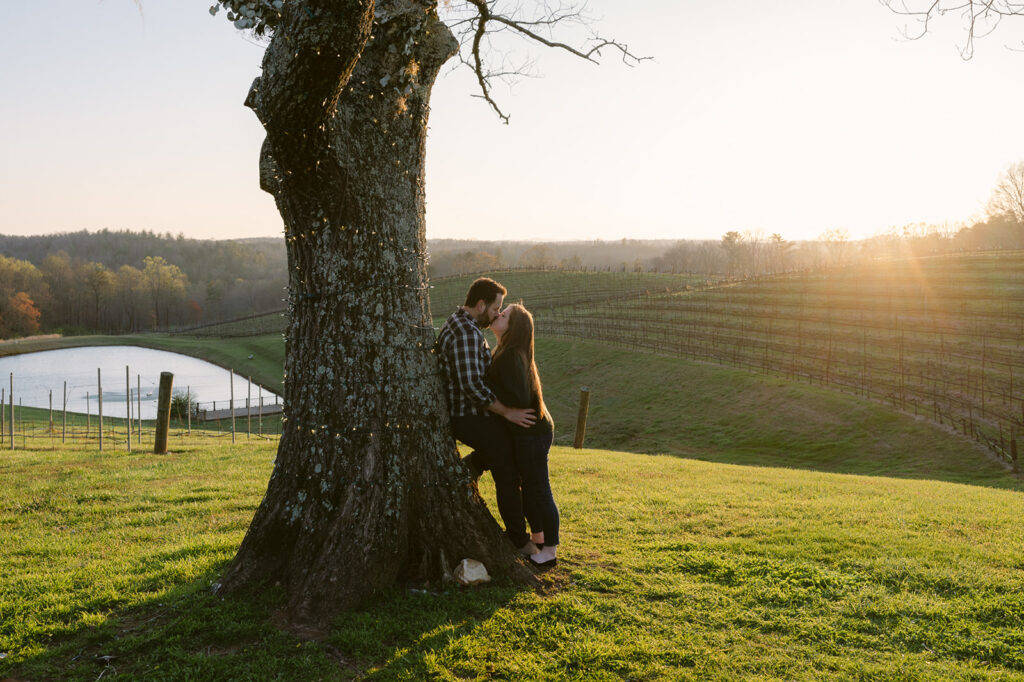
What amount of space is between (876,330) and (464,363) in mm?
38956

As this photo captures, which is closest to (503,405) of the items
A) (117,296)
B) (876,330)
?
(876,330)

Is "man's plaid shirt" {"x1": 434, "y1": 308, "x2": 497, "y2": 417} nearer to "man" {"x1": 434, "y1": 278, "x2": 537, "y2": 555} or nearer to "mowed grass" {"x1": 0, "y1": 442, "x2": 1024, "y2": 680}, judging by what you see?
"man" {"x1": 434, "y1": 278, "x2": 537, "y2": 555}

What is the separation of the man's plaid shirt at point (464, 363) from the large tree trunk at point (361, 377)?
0.75 feet

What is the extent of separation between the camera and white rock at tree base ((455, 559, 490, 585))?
4.67m

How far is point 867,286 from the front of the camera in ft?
155

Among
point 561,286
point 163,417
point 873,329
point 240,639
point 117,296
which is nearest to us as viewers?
point 240,639

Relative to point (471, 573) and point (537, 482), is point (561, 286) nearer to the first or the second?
point (537, 482)

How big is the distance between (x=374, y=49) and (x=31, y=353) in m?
85.0

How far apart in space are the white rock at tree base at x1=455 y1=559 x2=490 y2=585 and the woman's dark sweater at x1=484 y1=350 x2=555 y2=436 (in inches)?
A: 40.6

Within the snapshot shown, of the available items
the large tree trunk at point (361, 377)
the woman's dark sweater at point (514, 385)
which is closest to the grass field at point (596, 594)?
the large tree trunk at point (361, 377)

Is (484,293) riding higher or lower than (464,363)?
higher

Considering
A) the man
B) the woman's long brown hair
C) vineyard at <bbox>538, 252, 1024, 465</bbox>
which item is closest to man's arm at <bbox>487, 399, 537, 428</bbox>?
the man

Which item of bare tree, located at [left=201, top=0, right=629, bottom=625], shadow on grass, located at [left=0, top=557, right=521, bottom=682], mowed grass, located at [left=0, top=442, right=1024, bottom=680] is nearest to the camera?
shadow on grass, located at [left=0, top=557, right=521, bottom=682]

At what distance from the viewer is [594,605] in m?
4.62
